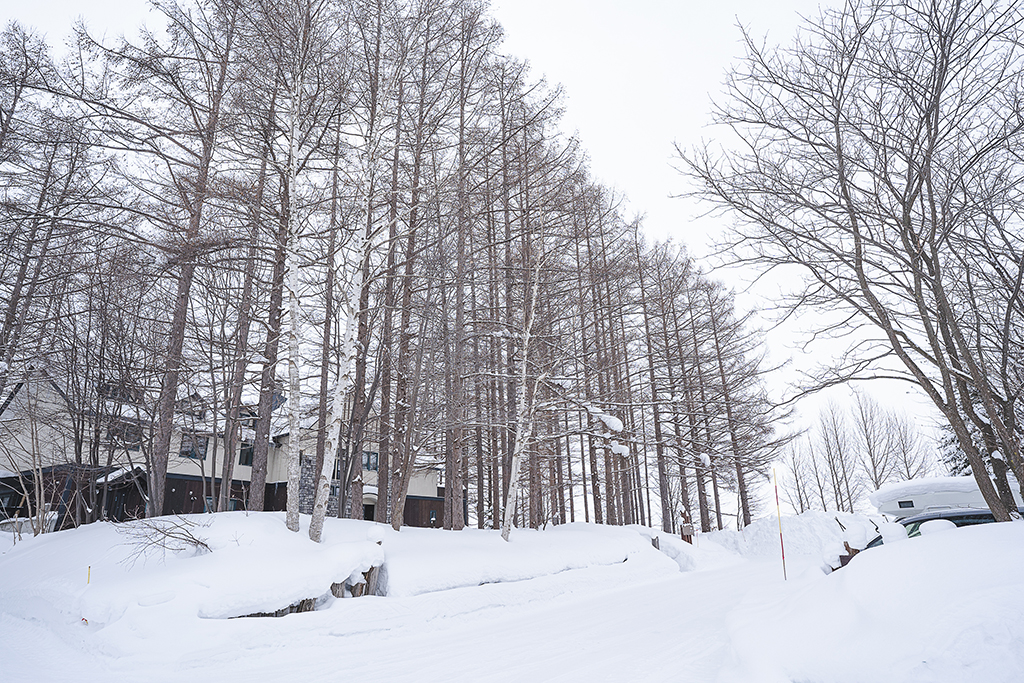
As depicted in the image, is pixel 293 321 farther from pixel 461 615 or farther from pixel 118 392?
pixel 118 392

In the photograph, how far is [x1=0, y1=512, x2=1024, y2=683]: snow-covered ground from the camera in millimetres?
3365

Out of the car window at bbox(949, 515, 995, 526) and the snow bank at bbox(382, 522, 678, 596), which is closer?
the snow bank at bbox(382, 522, 678, 596)

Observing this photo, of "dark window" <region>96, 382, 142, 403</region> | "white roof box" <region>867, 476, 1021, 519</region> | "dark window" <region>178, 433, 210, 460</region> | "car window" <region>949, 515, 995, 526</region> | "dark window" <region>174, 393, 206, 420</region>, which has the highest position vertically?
"dark window" <region>96, 382, 142, 403</region>

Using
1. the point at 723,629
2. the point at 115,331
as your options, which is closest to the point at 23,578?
the point at 115,331

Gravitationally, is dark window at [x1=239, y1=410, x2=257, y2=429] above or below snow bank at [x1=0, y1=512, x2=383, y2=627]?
above

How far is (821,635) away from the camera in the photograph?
391cm

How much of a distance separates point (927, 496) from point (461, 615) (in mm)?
14101

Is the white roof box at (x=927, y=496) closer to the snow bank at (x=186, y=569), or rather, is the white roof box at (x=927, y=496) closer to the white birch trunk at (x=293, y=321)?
the snow bank at (x=186, y=569)

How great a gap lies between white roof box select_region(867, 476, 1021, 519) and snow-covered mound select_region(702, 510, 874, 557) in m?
3.18

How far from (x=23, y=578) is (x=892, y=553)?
10.5 m

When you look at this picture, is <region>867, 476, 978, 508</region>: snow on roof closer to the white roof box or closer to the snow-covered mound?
the white roof box

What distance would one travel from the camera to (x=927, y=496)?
592 inches

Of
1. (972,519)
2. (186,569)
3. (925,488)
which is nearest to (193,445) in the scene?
(186,569)

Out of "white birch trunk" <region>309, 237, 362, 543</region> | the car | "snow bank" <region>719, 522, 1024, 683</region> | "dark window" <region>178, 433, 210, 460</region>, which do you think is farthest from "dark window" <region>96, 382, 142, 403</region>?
the car
